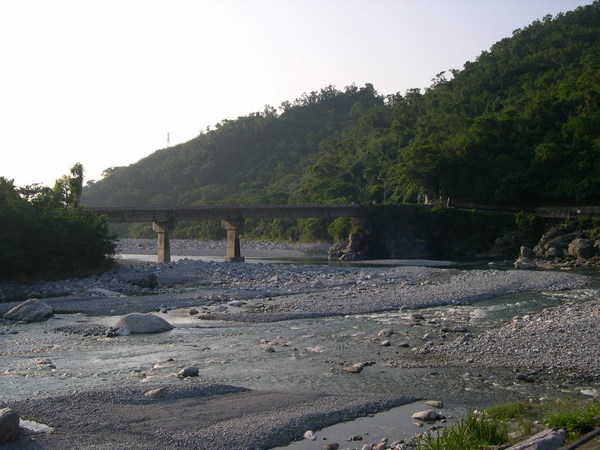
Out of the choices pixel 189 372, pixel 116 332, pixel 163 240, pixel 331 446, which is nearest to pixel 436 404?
pixel 331 446

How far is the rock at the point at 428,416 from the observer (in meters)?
13.5

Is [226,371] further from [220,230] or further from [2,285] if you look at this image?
[220,230]

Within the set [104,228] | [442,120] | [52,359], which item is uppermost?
[442,120]

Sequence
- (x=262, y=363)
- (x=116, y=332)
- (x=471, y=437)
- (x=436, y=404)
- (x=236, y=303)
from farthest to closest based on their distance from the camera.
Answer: (x=236, y=303) → (x=116, y=332) → (x=262, y=363) → (x=436, y=404) → (x=471, y=437)

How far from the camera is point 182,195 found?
564ft

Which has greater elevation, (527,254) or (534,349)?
(527,254)

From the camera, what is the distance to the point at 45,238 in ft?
159

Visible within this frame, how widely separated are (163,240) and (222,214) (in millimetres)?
9155

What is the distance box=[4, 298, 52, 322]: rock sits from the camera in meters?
28.5

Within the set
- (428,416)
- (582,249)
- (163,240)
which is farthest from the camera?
(163,240)

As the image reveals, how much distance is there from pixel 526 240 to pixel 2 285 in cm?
5404

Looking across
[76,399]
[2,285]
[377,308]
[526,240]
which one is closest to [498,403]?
A: [76,399]

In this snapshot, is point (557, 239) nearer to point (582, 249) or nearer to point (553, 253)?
point (553, 253)

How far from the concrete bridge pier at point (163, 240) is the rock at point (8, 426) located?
5830 cm
